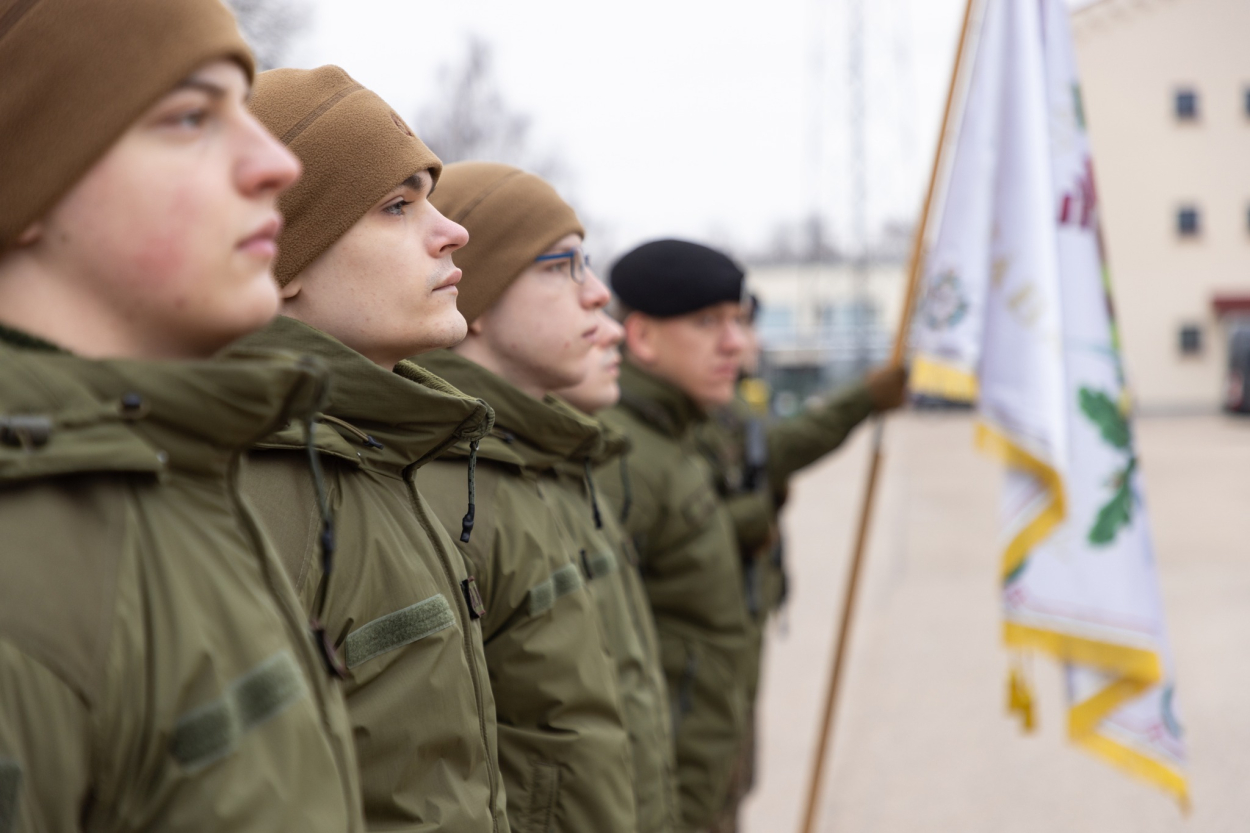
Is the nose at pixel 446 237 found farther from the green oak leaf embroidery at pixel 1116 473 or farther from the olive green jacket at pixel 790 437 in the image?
the green oak leaf embroidery at pixel 1116 473

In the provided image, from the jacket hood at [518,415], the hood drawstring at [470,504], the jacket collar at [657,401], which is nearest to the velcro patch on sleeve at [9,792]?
the hood drawstring at [470,504]

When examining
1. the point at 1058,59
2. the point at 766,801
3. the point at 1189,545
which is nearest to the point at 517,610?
the point at 1058,59

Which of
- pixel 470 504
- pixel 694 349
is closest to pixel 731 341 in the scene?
pixel 694 349

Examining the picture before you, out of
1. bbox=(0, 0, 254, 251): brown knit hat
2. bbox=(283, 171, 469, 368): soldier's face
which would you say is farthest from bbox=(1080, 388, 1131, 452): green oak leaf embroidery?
bbox=(0, 0, 254, 251): brown knit hat

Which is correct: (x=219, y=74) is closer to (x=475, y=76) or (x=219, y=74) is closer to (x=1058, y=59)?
(x=1058, y=59)

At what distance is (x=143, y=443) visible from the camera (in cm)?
104

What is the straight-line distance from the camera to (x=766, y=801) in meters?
5.27

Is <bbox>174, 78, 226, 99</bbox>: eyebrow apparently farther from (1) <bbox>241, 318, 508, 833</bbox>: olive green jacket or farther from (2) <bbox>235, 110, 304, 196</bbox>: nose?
(1) <bbox>241, 318, 508, 833</bbox>: olive green jacket

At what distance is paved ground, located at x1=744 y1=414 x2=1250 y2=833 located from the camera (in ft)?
16.6

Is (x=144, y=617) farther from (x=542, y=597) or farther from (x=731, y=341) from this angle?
(x=731, y=341)

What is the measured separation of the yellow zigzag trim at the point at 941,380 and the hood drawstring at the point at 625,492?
4.68 ft

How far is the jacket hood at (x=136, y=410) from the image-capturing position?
3.24 ft

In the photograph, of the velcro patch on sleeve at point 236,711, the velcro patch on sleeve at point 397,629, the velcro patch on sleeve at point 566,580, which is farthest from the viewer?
the velcro patch on sleeve at point 566,580

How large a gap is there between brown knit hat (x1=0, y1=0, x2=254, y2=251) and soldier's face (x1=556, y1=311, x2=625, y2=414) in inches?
61.7
